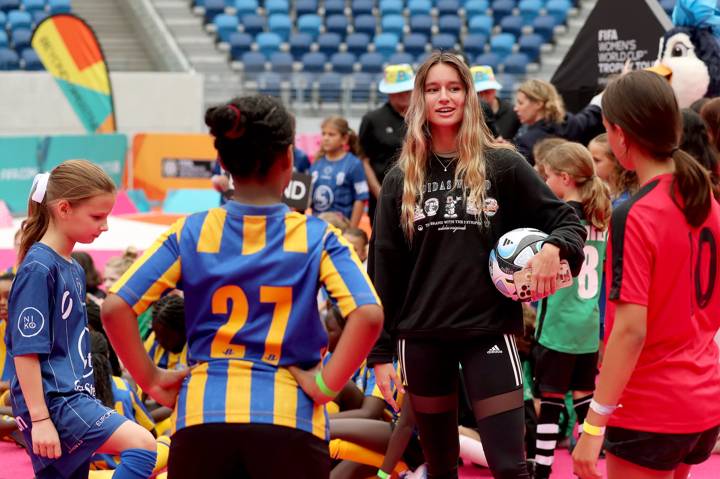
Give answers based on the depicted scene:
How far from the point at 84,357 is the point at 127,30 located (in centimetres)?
2139

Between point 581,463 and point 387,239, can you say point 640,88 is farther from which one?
point 387,239

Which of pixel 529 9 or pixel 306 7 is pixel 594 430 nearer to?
pixel 529 9

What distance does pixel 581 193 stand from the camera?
512 cm

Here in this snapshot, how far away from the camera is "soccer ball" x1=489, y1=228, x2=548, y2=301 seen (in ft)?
11.6

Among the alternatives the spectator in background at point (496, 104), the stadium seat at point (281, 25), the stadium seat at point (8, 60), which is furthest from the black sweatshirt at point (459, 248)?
the stadium seat at point (281, 25)

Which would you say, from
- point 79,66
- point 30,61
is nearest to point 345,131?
point 79,66

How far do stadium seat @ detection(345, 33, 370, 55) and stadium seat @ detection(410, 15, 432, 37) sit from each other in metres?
1.08

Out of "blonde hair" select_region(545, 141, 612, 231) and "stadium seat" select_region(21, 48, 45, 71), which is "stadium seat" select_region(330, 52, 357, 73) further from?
"blonde hair" select_region(545, 141, 612, 231)

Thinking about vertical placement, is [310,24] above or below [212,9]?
below

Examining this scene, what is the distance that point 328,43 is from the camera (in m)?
22.4

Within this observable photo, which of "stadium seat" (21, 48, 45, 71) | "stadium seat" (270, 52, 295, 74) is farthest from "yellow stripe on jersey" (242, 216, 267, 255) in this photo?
"stadium seat" (21, 48, 45, 71)

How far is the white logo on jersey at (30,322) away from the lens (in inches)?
136

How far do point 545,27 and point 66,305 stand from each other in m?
20.4

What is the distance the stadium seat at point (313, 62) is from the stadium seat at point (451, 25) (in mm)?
2914
